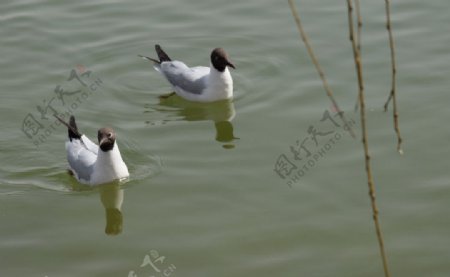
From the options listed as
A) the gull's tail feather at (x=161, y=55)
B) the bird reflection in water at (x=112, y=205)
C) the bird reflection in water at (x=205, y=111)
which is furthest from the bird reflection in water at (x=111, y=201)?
the gull's tail feather at (x=161, y=55)

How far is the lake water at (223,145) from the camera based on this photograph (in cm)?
685

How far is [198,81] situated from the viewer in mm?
10070

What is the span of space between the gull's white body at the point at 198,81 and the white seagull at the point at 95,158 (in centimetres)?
180

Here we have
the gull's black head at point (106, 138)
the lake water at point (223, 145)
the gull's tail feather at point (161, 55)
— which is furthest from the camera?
the gull's tail feather at point (161, 55)

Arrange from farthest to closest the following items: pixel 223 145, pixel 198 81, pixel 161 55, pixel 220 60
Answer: pixel 161 55 → pixel 198 81 → pixel 220 60 → pixel 223 145

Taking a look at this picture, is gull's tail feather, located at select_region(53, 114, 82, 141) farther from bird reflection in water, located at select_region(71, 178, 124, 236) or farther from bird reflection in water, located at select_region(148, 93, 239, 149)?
bird reflection in water, located at select_region(148, 93, 239, 149)

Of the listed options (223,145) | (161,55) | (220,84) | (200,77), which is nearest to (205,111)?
(220,84)

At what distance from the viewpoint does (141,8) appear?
11891mm

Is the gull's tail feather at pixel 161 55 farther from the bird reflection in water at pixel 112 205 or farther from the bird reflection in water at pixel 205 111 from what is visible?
the bird reflection in water at pixel 112 205

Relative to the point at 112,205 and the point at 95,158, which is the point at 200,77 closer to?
the point at 95,158

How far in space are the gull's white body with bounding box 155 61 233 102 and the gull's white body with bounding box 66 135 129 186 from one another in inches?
73.2

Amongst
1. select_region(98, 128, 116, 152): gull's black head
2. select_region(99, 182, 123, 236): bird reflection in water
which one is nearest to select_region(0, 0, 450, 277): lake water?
select_region(99, 182, 123, 236): bird reflection in water

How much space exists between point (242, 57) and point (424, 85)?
7.75 feet

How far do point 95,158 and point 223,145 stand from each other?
51.5 inches
